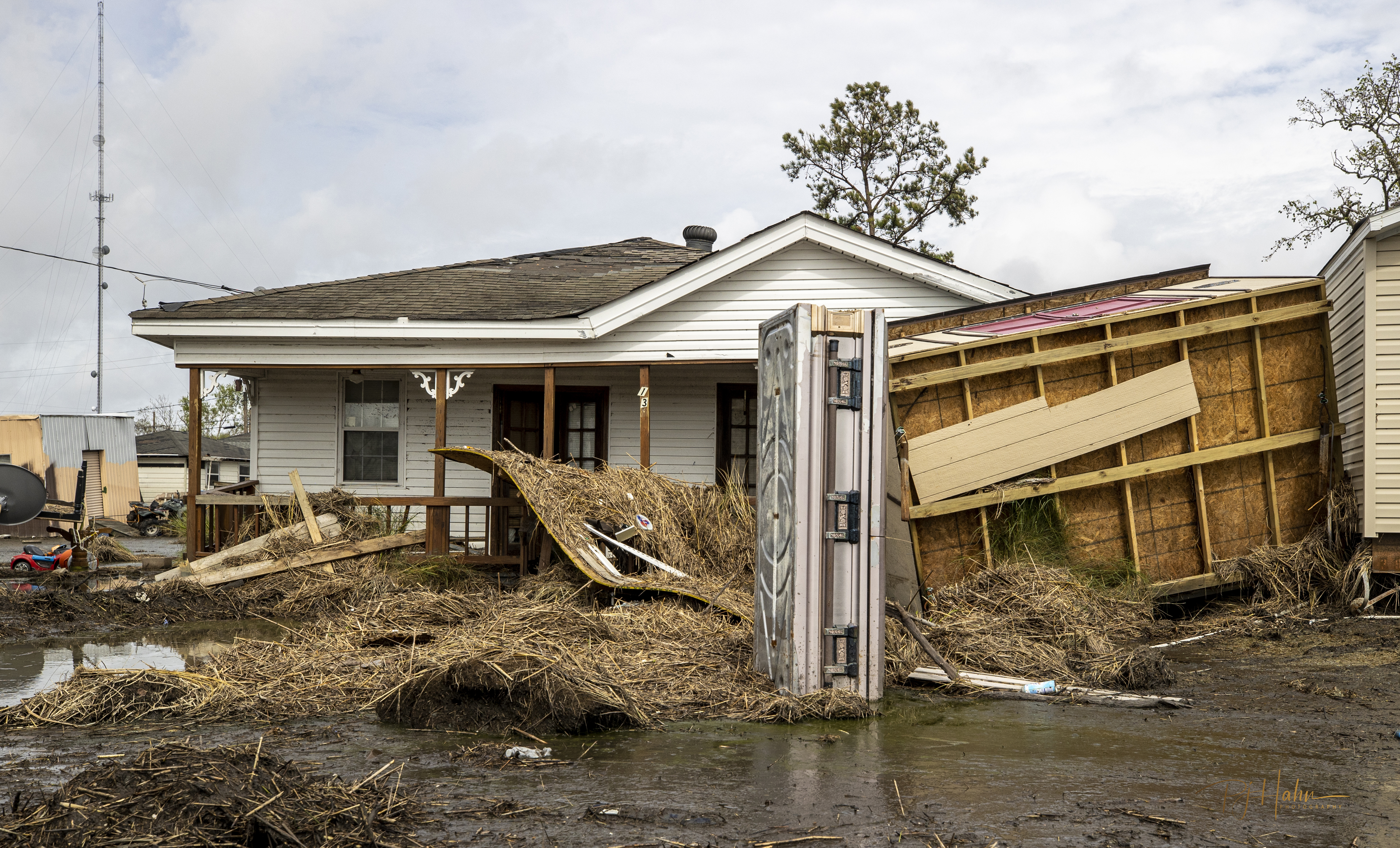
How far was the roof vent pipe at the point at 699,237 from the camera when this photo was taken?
18328 mm

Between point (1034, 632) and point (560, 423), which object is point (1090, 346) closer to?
point (1034, 632)

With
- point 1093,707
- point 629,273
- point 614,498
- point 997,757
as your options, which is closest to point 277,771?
point 997,757

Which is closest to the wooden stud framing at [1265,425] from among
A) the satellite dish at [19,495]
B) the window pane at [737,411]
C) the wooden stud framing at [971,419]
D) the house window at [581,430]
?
the wooden stud framing at [971,419]

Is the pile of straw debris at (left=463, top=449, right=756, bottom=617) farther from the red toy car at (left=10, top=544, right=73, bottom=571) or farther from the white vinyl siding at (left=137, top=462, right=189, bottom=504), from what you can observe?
the white vinyl siding at (left=137, top=462, right=189, bottom=504)

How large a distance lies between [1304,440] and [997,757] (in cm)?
624

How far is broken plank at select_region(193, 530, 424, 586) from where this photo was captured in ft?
34.8

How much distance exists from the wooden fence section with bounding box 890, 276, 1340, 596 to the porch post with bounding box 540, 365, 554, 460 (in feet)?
15.4

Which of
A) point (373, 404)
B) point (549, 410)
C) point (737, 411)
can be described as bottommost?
point (549, 410)

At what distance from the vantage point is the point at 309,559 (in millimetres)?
10891

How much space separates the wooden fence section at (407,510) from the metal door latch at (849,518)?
5.16 m

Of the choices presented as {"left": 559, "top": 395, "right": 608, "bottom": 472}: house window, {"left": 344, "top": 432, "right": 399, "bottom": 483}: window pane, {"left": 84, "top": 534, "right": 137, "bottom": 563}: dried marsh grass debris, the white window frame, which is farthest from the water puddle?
{"left": 84, "top": 534, "right": 137, "bottom": 563}: dried marsh grass debris

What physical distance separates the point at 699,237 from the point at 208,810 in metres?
16.0

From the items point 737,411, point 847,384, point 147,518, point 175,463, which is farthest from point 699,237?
point 175,463

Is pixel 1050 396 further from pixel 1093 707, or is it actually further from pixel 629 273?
pixel 629 273
